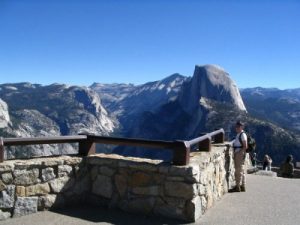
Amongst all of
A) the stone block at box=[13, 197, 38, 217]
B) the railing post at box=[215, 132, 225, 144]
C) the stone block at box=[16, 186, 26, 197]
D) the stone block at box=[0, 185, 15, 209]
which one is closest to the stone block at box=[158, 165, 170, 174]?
the stone block at box=[13, 197, 38, 217]

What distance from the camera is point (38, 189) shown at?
8016 mm

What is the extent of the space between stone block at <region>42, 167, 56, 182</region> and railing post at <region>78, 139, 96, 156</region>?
0.92 m

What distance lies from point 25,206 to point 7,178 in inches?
26.0

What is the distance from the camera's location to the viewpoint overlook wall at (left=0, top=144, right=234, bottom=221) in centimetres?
756

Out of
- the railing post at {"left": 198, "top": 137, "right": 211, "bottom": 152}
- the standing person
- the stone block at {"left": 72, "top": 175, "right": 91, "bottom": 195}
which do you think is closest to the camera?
the stone block at {"left": 72, "top": 175, "right": 91, "bottom": 195}

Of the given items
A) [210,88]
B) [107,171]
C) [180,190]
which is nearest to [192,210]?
[180,190]

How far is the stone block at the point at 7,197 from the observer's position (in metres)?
7.54

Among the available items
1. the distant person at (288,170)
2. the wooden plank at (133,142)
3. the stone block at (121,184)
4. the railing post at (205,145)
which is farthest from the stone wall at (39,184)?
the distant person at (288,170)

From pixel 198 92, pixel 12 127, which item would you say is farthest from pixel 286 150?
pixel 12 127

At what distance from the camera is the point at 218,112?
437 feet

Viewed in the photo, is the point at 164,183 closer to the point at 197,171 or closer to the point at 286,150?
the point at 197,171

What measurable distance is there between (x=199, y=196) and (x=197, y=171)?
0.53 meters

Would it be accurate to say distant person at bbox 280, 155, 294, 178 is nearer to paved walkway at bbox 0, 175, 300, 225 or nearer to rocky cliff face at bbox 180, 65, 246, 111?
paved walkway at bbox 0, 175, 300, 225

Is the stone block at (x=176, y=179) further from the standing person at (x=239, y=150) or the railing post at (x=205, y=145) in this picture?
the standing person at (x=239, y=150)
